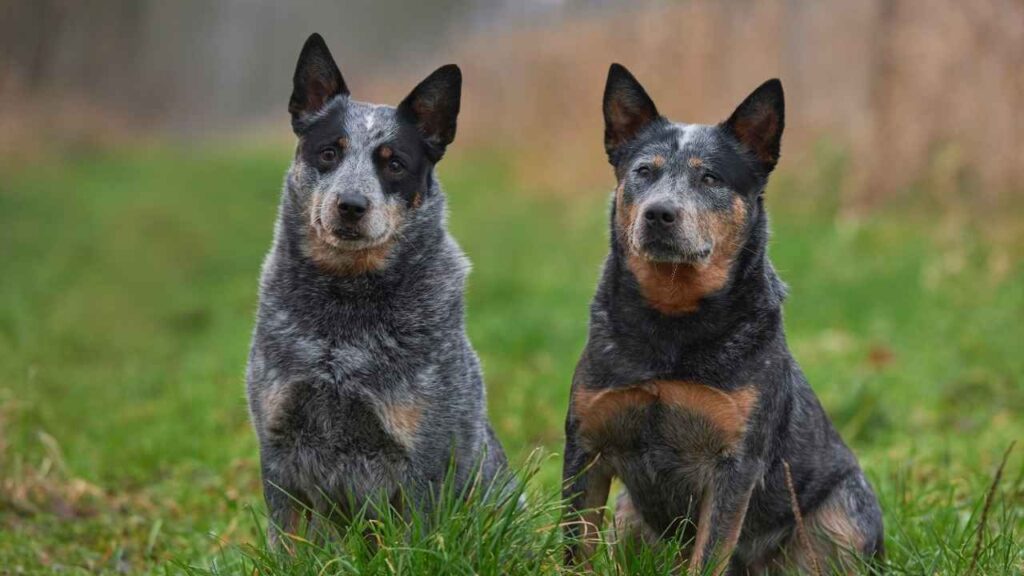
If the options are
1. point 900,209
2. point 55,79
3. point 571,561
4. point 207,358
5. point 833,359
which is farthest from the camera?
point 55,79

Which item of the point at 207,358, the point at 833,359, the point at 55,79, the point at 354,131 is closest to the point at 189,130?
the point at 55,79

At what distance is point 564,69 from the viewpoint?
54.3ft

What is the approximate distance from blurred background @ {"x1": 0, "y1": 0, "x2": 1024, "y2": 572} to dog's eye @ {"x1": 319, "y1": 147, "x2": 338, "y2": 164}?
1.34 meters

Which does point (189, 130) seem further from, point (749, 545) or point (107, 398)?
point (749, 545)

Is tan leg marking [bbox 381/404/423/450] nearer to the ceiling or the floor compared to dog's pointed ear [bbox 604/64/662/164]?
nearer to the floor

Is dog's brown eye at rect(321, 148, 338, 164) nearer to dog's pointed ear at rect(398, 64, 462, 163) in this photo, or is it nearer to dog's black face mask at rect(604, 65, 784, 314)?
dog's pointed ear at rect(398, 64, 462, 163)

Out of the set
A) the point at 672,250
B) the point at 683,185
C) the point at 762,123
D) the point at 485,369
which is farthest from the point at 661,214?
the point at 485,369

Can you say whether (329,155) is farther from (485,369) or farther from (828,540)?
(485,369)

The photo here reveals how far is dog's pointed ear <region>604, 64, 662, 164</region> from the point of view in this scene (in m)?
4.12

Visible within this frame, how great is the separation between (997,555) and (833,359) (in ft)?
14.7

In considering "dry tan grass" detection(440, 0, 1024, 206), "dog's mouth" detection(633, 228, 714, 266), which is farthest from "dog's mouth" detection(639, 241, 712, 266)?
"dry tan grass" detection(440, 0, 1024, 206)

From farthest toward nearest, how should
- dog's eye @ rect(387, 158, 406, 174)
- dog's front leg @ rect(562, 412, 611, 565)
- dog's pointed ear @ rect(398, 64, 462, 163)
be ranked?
dog's pointed ear @ rect(398, 64, 462, 163)
dog's eye @ rect(387, 158, 406, 174)
dog's front leg @ rect(562, 412, 611, 565)

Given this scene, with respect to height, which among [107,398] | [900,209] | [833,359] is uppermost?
[900,209]

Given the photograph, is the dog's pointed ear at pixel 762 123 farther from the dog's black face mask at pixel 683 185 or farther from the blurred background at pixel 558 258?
the blurred background at pixel 558 258
